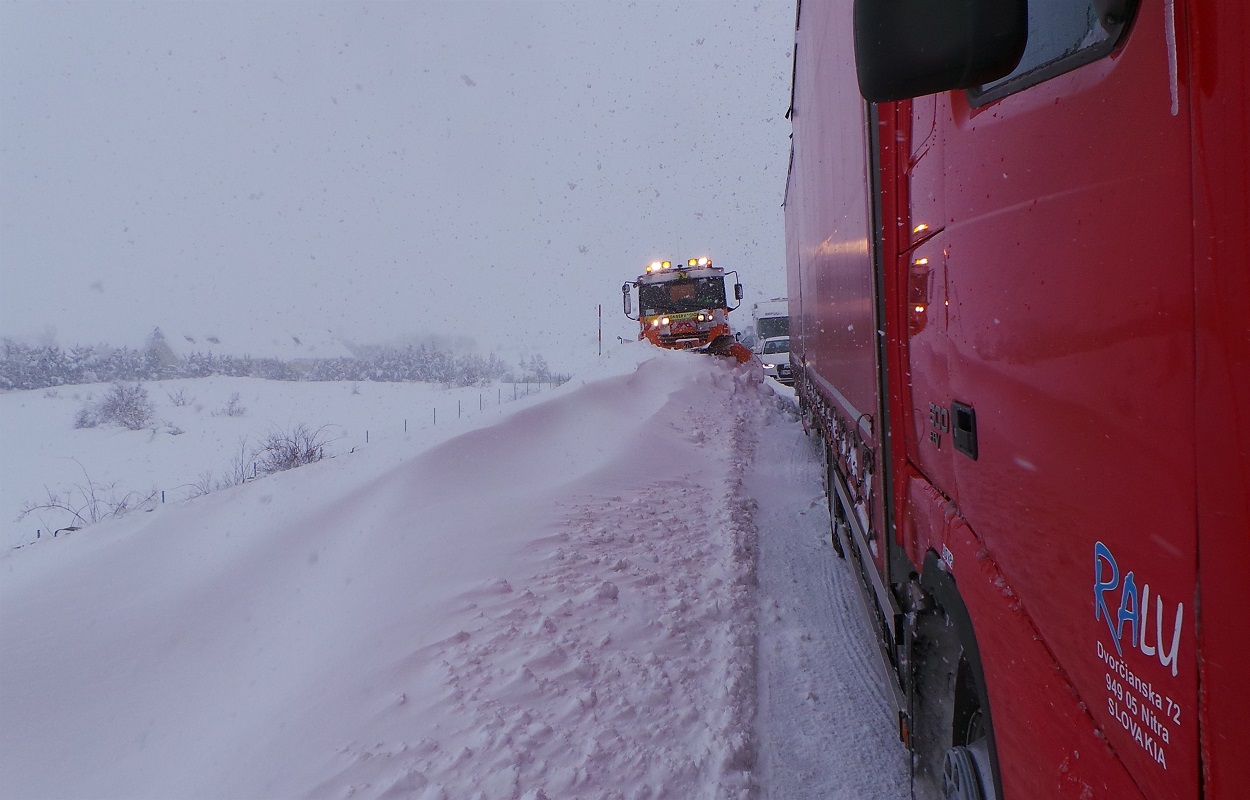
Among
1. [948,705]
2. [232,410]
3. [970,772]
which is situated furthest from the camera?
[232,410]

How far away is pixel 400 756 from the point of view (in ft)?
9.25

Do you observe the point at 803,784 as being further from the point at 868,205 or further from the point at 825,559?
the point at 825,559

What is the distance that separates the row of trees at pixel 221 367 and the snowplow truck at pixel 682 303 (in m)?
9.28

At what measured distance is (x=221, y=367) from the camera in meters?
34.8

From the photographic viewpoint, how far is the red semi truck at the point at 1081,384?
0.77 m

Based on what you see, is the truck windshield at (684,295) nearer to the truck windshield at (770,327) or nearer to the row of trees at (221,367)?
the row of trees at (221,367)

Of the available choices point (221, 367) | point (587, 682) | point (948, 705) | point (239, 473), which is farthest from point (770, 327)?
point (948, 705)

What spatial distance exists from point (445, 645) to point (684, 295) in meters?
15.9

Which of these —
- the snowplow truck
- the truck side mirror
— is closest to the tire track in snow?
the truck side mirror

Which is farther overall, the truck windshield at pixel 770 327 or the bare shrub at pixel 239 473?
the truck windshield at pixel 770 327

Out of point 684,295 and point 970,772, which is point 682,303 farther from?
point 970,772

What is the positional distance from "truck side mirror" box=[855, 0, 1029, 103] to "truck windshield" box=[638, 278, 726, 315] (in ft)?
57.5

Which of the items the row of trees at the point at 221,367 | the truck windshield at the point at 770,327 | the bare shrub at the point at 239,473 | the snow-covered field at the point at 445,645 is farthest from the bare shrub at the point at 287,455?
the truck windshield at the point at 770,327

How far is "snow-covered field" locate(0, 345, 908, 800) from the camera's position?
288cm
